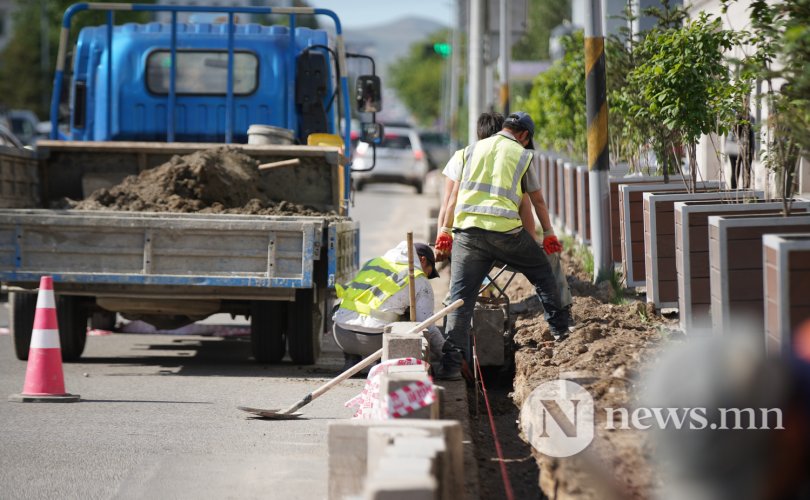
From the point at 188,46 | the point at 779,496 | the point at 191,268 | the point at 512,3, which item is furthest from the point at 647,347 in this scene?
the point at 512,3

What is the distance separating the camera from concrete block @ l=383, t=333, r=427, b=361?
7.57 metres

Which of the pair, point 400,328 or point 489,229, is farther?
point 489,229

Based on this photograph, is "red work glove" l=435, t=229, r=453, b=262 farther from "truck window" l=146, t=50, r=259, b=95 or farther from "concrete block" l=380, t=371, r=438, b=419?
"truck window" l=146, t=50, r=259, b=95

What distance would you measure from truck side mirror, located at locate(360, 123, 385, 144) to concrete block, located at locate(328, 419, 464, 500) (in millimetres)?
8001

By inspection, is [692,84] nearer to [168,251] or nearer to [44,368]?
[168,251]

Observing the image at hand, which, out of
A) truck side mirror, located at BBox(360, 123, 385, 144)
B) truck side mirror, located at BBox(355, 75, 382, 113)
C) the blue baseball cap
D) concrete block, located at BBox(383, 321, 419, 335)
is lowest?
concrete block, located at BBox(383, 321, 419, 335)

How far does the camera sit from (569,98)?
17.1 metres

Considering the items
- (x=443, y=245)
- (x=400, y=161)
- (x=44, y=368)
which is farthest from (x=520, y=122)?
(x=400, y=161)

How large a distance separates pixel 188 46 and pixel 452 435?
8.37 metres

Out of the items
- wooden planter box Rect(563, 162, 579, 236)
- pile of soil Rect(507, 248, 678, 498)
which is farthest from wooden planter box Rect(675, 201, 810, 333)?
wooden planter box Rect(563, 162, 579, 236)

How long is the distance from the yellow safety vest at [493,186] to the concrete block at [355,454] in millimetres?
3251

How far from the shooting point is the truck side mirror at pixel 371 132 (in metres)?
13.4

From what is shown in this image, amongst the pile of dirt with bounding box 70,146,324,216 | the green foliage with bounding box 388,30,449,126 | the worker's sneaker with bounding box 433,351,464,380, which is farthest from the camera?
the green foliage with bounding box 388,30,449,126

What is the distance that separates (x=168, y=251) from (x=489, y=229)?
8.26ft
